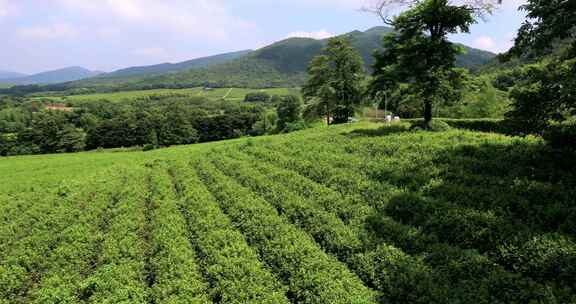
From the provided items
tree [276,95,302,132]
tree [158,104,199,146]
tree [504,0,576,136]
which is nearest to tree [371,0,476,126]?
tree [504,0,576,136]

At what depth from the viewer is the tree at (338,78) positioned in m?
37.8

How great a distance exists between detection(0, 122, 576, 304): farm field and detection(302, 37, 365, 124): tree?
21.7 metres

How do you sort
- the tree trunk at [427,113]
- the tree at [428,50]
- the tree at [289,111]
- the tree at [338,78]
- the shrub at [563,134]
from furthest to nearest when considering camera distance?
the tree at [289,111] → the tree at [338,78] → the tree trunk at [427,113] → the tree at [428,50] → the shrub at [563,134]

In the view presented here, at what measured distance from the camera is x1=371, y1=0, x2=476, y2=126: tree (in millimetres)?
19688

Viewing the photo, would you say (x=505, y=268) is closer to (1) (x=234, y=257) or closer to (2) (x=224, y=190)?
(1) (x=234, y=257)

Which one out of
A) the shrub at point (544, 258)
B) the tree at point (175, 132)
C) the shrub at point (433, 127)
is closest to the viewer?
the shrub at point (544, 258)

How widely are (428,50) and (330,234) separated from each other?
15.9 meters

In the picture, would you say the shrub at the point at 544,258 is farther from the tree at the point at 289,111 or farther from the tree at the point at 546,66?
the tree at the point at 289,111

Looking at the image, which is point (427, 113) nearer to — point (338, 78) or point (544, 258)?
point (544, 258)

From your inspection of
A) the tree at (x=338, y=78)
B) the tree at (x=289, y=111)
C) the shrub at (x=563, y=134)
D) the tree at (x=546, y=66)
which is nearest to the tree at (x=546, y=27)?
the tree at (x=546, y=66)

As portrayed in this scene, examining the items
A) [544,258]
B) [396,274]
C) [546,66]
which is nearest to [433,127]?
[546,66]

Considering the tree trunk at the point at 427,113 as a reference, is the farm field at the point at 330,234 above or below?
below

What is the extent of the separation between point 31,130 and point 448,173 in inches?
3646

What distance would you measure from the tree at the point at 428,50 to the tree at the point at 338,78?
16.5 m
